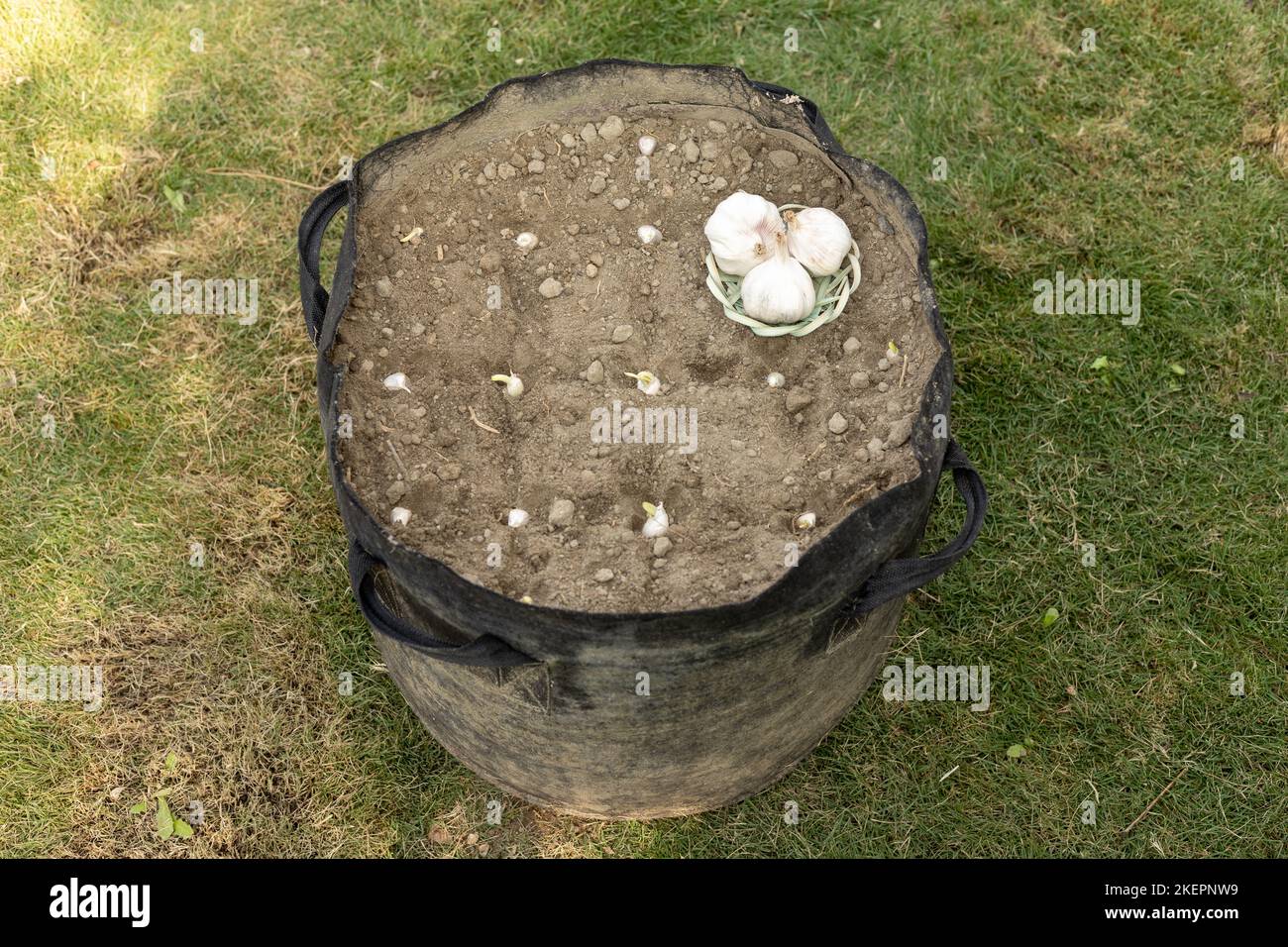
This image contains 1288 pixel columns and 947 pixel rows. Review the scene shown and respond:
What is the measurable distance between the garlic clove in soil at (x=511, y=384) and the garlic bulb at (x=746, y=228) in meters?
0.59

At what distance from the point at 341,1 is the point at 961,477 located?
3.15 meters

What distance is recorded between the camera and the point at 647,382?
2.70 m

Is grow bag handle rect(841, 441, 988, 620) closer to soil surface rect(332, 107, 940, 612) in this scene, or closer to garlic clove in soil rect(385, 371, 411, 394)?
soil surface rect(332, 107, 940, 612)

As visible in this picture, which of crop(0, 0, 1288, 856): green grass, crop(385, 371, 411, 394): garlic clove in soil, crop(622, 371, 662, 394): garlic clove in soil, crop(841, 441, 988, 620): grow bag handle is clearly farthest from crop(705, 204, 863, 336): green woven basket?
crop(0, 0, 1288, 856): green grass

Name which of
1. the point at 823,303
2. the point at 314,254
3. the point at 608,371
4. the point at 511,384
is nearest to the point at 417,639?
the point at 511,384

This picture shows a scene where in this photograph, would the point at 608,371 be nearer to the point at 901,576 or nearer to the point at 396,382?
the point at 396,382

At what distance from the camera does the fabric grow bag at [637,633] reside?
2.17m

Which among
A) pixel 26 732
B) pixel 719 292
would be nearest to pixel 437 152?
pixel 719 292

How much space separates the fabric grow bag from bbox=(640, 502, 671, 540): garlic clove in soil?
1.16 feet

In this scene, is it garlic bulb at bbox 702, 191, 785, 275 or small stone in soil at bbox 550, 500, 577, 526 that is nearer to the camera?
small stone in soil at bbox 550, 500, 577, 526

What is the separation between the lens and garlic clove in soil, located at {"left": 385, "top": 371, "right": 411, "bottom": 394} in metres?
2.63

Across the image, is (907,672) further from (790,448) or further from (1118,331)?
(1118,331)

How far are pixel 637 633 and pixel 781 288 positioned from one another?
0.97 m

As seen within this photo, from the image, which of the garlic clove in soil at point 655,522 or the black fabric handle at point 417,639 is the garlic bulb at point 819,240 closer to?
the garlic clove in soil at point 655,522
